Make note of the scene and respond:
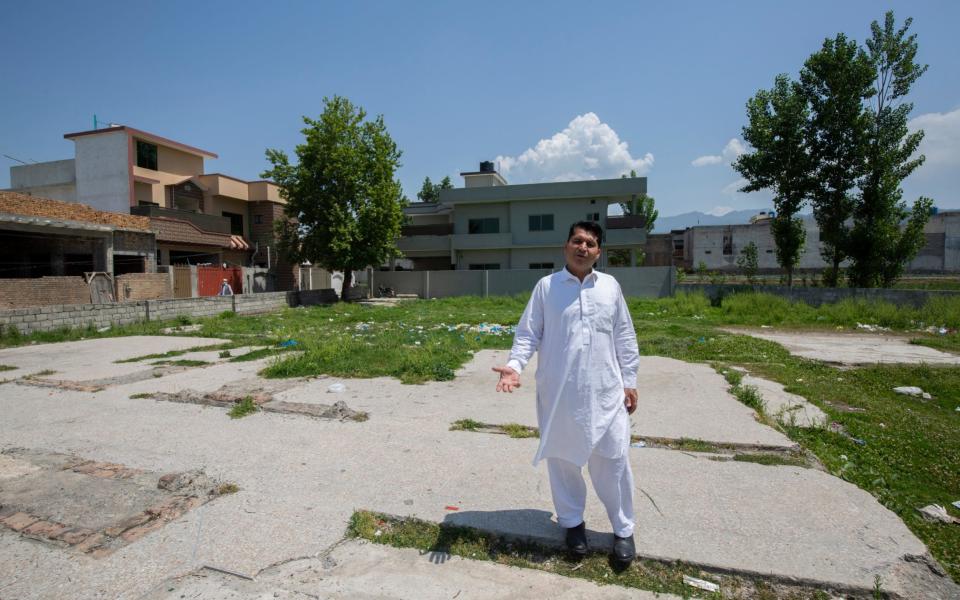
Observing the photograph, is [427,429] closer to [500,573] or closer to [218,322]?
[500,573]

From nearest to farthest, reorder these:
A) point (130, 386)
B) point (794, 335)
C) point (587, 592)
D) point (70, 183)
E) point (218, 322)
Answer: point (587, 592) → point (130, 386) → point (794, 335) → point (218, 322) → point (70, 183)

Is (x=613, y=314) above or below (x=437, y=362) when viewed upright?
above

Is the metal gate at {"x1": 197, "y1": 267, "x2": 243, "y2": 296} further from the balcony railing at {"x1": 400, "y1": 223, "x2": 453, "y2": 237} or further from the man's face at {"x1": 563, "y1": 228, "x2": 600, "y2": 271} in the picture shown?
the man's face at {"x1": 563, "y1": 228, "x2": 600, "y2": 271}

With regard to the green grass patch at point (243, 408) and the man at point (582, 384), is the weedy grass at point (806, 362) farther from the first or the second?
the man at point (582, 384)

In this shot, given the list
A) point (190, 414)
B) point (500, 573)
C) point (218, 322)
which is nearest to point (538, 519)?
point (500, 573)

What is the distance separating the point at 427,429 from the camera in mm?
4805

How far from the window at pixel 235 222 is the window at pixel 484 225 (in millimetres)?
14368

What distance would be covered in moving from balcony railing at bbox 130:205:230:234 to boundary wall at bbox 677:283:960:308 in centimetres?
2438

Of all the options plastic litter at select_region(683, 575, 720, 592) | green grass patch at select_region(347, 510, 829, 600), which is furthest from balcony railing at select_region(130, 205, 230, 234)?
plastic litter at select_region(683, 575, 720, 592)

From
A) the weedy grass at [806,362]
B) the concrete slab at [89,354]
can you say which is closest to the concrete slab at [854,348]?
the weedy grass at [806,362]

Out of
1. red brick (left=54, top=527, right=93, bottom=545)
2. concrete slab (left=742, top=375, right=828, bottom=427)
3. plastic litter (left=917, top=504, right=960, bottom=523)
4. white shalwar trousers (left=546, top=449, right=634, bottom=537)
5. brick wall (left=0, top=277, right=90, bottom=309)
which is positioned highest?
brick wall (left=0, top=277, right=90, bottom=309)

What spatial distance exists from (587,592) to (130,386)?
7.00 meters

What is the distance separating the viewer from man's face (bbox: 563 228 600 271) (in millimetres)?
2869

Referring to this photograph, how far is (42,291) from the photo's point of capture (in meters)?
14.7
